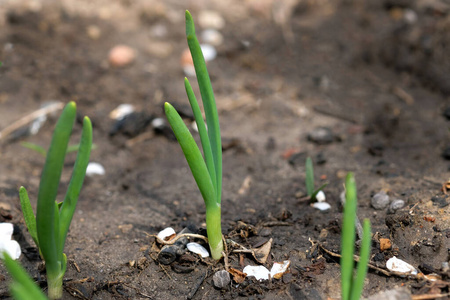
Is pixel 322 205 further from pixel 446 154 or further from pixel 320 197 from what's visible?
pixel 446 154

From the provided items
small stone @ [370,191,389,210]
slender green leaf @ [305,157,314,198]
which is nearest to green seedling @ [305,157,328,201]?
slender green leaf @ [305,157,314,198]

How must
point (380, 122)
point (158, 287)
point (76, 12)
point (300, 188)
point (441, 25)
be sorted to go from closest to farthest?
point (158, 287), point (300, 188), point (380, 122), point (441, 25), point (76, 12)

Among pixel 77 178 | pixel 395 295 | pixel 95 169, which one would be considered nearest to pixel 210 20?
pixel 95 169

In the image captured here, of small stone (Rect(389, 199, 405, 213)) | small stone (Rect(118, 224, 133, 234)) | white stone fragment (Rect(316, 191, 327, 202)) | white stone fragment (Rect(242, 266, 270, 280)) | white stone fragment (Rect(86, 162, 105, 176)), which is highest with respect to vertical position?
small stone (Rect(389, 199, 405, 213))

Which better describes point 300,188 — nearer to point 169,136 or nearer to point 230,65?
point 169,136

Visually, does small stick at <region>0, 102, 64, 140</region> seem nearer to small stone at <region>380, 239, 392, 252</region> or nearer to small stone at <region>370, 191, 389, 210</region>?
small stone at <region>370, 191, 389, 210</region>

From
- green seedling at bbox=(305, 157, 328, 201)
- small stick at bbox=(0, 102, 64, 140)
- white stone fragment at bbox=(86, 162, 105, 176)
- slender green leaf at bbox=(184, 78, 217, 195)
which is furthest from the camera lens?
small stick at bbox=(0, 102, 64, 140)

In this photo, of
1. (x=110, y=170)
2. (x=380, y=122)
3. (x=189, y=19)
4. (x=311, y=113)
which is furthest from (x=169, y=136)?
(x=189, y=19)
